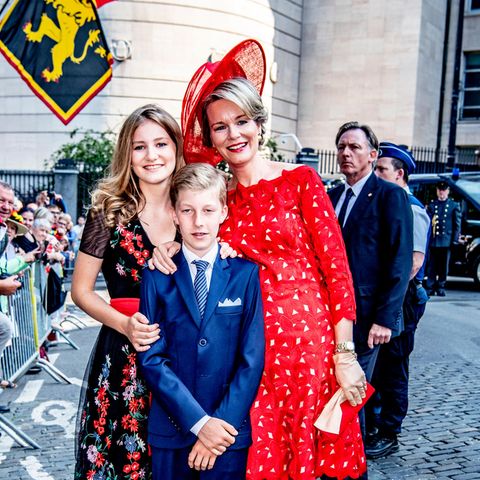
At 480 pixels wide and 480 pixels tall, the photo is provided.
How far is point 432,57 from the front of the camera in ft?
81.0

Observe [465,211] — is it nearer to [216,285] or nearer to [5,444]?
[5,444]

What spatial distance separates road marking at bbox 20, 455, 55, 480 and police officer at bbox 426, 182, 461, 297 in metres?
8.65

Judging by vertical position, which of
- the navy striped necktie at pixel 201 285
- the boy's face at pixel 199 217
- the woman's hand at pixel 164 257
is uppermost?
the boy's face at pixel 199 217

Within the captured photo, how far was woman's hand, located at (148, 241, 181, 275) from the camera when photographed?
7.78 ft

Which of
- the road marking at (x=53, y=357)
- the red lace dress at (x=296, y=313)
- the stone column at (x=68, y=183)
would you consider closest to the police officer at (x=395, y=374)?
the red lace dress at (x=296, y=313)

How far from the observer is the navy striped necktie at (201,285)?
2352mm

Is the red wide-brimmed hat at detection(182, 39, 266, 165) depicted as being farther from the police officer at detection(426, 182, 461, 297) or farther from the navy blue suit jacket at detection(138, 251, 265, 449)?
the police officer at detection(426, 182, 461, 297)

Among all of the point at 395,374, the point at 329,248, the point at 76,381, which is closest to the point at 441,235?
the point at 395,374

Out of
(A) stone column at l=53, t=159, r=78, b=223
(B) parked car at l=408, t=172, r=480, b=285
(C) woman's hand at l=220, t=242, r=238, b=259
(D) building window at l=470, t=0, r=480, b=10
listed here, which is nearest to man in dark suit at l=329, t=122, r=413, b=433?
(C) woman's hand at l=220, t=242, r=238, b=259

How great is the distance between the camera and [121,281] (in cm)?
262

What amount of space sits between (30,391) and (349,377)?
13.8 feet

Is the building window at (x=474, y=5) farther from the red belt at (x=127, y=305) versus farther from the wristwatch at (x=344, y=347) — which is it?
the red belt at (x=127, y=305)

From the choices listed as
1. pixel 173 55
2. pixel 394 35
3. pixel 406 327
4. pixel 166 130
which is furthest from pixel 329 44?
pixel 166 130

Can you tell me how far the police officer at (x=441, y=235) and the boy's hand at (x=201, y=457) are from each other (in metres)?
9.70
